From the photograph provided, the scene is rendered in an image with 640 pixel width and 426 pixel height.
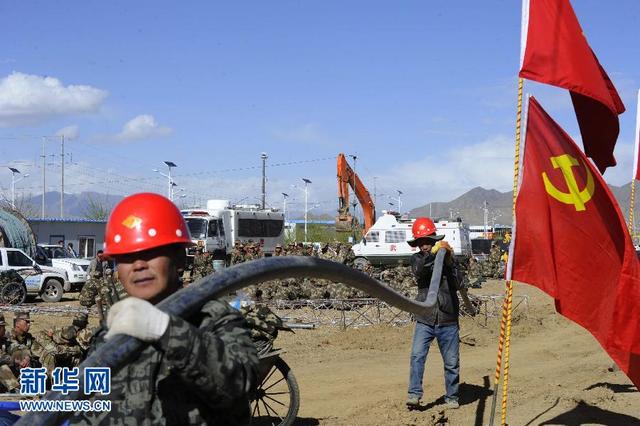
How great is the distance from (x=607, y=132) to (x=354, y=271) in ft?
15.9

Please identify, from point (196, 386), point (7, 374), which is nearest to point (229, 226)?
point (7, 374)

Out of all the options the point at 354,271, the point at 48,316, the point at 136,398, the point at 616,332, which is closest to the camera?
the point at 136,398

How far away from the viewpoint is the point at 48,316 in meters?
18.6

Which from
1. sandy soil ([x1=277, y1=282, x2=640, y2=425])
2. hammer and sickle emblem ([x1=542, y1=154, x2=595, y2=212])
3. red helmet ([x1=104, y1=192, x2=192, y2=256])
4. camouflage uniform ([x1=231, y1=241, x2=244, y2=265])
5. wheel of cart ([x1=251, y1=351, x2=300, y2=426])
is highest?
hammer and sickle emblem ([x1=542, y1=154, x2=595, y2=212])

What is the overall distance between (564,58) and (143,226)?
5.25 m

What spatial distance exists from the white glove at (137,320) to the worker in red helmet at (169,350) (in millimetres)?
40

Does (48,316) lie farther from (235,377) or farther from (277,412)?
(235,377)

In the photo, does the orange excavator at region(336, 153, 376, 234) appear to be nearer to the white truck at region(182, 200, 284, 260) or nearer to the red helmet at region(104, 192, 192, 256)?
the white truck at region(182, 200, 284, 260)

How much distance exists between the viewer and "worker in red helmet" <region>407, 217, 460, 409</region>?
838 cm

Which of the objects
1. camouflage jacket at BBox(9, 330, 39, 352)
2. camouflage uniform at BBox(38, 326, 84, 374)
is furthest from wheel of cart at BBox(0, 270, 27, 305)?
camouflage uniform at BBox(38, 326, 84, 374)

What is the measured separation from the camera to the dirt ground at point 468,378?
848 cm

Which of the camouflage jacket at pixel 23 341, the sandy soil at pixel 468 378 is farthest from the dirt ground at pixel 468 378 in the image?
the camouflage jacket at pixel 23 341

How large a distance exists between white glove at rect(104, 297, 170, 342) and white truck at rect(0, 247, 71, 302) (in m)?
22.4

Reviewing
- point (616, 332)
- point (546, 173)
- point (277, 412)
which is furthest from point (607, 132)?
point (277, 412)
